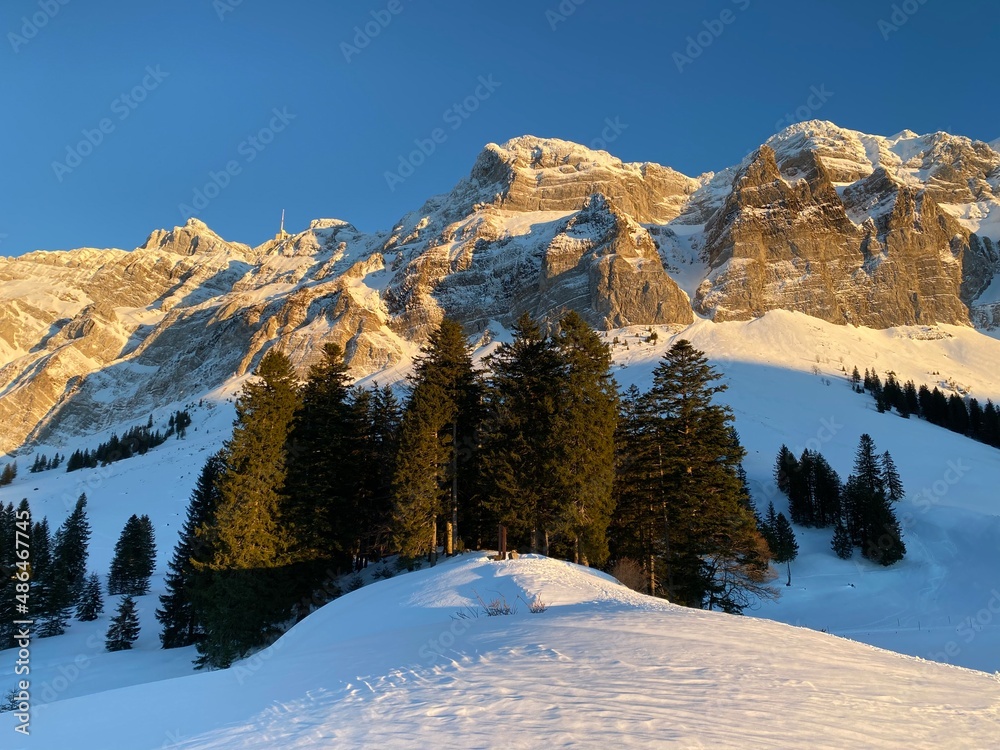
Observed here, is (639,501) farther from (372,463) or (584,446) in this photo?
(372,463)

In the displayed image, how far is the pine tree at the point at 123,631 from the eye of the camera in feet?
99.4

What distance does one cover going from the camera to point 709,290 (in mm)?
122562

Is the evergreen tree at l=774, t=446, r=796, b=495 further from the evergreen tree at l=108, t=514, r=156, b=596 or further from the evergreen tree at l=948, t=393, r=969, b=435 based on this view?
the evergreen tree at l=108, t=514, r=156, b=596

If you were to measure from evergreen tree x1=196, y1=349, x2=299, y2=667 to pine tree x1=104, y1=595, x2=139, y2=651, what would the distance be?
37.8 feet

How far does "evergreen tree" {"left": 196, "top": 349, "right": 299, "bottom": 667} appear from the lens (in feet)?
67.2

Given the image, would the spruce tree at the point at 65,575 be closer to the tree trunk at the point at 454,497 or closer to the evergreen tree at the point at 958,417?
the tree trunk at the point at 454,497

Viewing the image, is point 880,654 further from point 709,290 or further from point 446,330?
point 709,290

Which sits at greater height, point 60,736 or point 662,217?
point 662,217

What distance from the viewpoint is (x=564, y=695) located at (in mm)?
4957

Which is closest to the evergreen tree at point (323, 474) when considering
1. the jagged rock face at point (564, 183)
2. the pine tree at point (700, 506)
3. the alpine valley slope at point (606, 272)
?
the pine tree at point (700, 506)

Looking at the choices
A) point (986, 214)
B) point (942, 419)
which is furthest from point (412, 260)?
point (986, 214)

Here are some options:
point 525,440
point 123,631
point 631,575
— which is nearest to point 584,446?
point 525,440

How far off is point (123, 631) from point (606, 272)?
107m

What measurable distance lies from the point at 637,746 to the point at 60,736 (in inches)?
292
